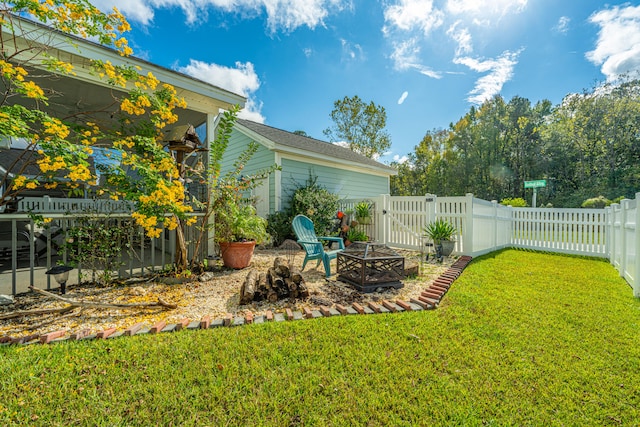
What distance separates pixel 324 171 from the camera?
948 centimetres

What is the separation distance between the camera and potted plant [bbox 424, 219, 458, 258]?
5.86 m

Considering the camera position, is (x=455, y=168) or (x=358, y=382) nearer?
(x=358, y=382)

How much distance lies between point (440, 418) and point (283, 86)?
12.5 metres

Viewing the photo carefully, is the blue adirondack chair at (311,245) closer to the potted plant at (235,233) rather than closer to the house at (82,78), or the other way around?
the potted plant at (235,233)

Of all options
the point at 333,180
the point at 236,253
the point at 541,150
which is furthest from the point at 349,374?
the point at 541,150

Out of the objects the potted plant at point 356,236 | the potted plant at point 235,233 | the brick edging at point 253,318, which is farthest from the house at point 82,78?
the potted plant at point 356,236

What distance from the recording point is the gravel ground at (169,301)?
258 centimetres

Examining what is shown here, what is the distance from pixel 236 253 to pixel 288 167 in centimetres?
424

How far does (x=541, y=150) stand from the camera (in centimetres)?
2244

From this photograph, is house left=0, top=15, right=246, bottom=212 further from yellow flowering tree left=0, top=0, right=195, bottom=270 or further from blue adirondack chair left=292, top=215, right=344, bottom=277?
blue adirondack chair left=292, top=215, right=344, bottom=277

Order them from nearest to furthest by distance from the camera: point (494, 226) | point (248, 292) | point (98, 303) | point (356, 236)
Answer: point (98, 303)
point (248, 292)
point (494, 226)
point (356, 236)

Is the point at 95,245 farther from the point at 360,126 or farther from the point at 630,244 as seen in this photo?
the point at 360,126

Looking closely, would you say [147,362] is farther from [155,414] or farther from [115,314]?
[115,314]

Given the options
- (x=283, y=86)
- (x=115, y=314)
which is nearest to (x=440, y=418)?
(x=115, y=314)
